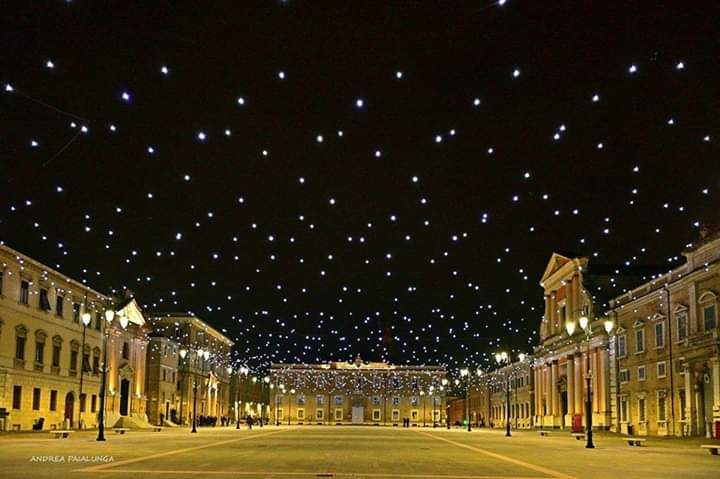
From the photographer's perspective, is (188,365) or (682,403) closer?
(682,403)

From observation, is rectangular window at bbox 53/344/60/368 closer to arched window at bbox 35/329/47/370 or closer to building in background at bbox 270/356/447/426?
arched window at bbox 35/329/47/370

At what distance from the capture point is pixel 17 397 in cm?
4988

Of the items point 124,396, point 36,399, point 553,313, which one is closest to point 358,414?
point 553,313

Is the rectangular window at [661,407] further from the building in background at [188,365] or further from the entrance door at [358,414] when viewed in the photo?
the entrance door at [358,414]

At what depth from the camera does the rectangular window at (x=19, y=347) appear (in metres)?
49.6

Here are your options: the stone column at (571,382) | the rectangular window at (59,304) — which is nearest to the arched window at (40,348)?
the rectangular window at (59,304)

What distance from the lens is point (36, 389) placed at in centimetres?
5262

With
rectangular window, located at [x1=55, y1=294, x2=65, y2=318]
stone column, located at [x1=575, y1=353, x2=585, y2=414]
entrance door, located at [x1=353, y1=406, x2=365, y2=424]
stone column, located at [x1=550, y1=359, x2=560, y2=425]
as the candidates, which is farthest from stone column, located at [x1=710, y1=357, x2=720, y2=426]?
entrance door, located at [x1=353, y1=406, x2=365, y2=424]

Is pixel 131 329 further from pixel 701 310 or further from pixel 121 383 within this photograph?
pixel 701 310

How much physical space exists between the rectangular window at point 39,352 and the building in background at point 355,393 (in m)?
100

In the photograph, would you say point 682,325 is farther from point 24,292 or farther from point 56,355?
point 56,355

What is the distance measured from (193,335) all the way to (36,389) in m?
46.5

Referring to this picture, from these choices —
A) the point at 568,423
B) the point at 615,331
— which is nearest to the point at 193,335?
the point at 568,423

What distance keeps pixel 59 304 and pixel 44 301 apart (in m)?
3.00
